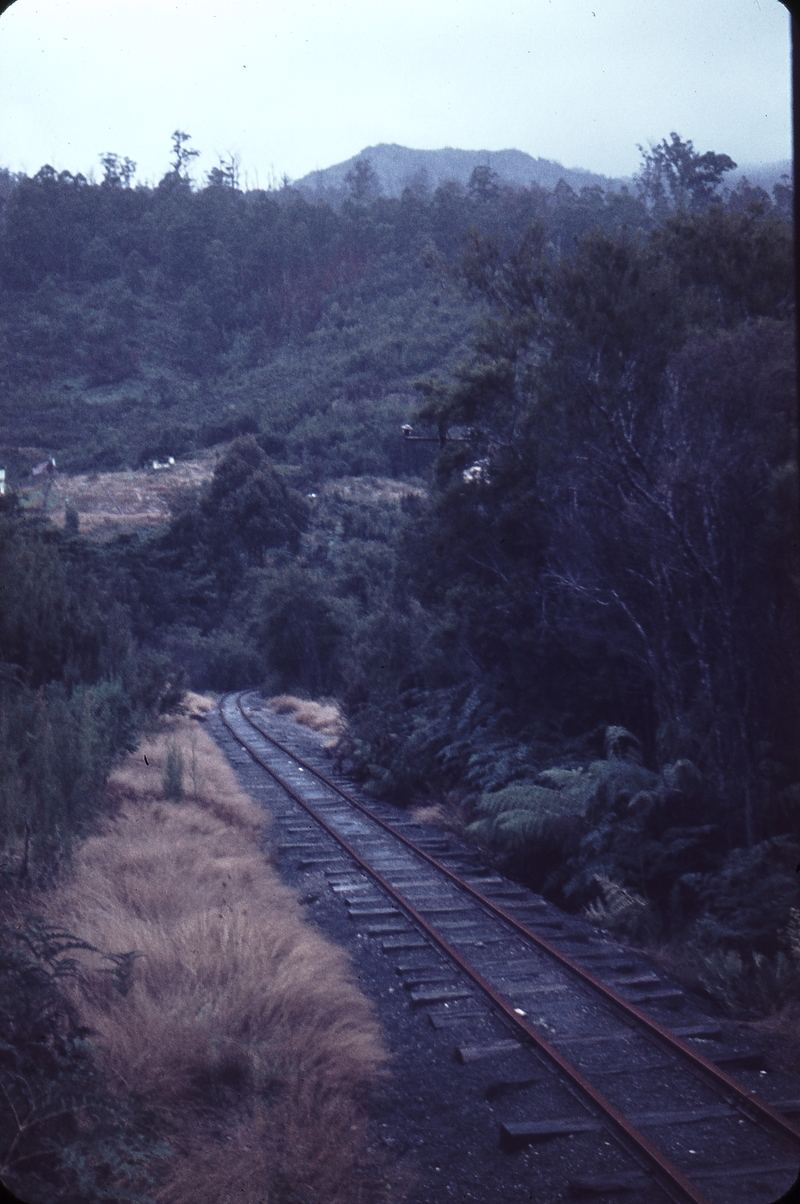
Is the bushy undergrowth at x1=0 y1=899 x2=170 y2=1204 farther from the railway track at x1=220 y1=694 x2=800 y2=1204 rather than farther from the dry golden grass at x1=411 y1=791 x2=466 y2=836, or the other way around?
the dry golden grass at x1=411 y1=791 x2=466 y2=836

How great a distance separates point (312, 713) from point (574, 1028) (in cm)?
2086

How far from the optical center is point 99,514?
52406 mm

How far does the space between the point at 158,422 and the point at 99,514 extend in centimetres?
2005

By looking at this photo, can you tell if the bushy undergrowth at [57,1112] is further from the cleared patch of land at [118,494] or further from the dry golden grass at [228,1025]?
the cleared patch of land at [118,494]

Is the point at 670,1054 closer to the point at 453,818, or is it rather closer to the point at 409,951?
the point at 409,951

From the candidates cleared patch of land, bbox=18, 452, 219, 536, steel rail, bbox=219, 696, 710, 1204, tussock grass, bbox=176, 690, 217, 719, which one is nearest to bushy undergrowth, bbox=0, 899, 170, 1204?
steel rail, bbox=219, 696, 710, 1204

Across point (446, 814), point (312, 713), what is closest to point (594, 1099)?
point (446, 814)

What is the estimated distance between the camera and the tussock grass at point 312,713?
23.5 m

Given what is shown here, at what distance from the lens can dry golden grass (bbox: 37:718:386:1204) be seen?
4281 millimetres

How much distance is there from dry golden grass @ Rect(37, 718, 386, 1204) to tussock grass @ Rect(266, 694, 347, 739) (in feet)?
39.4

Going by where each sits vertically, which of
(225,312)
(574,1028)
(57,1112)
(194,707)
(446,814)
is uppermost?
(225,312)

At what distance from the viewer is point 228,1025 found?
5.42 m

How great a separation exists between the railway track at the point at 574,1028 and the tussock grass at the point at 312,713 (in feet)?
34.6

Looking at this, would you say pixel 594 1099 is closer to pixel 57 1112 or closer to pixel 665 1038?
pixel 665 1038
